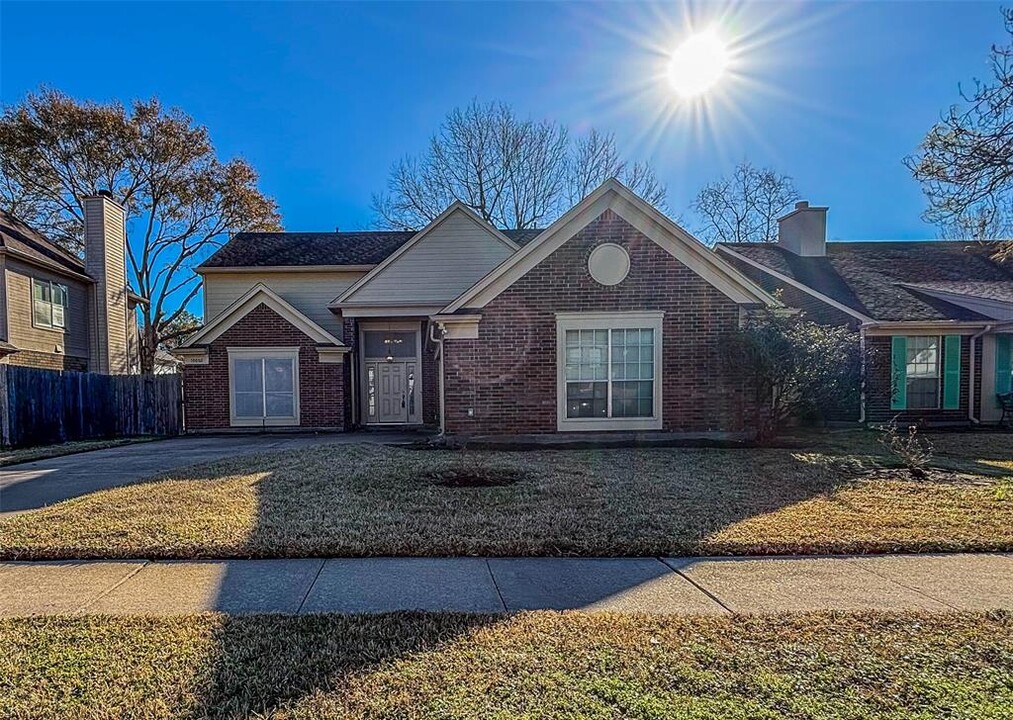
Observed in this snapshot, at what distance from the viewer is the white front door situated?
16.9 meters

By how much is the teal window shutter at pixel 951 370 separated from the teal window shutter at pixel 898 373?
1041mm

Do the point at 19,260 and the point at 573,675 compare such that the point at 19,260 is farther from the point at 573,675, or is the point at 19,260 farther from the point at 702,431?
the point at 573,675

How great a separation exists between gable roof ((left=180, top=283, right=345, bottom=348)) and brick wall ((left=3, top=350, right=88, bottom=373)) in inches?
226

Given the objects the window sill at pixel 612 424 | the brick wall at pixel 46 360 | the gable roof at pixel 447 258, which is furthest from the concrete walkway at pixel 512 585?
the brick wall at pixel 46 360

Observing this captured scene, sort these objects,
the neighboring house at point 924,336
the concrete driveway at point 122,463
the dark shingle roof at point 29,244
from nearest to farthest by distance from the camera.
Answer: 1. the concrete driveway at point 122,463
2. the neighboring house at point 924,336
3. the dark shingle roof at point 29,244

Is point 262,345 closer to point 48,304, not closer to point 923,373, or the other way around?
point 48,304

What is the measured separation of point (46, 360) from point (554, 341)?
1748cm

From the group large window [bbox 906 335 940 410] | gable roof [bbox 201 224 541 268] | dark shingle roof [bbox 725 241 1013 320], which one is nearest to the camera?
large window [bbox 906 335 940 410]

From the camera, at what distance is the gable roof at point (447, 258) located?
1600 cm

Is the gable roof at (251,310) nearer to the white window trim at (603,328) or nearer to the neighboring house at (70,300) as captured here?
the neighboring house at (70,300)

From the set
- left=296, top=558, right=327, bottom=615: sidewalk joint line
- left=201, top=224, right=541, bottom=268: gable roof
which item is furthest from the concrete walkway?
left=201, top=224, right=541, bottom=268: gable roof

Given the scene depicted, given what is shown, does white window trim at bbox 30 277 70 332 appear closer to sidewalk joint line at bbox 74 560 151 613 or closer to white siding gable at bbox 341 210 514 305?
white siding gable at bbox 341 210 514 305

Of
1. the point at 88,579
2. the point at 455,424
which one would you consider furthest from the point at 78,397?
the point at 88,579

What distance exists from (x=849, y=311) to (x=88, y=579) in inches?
652
